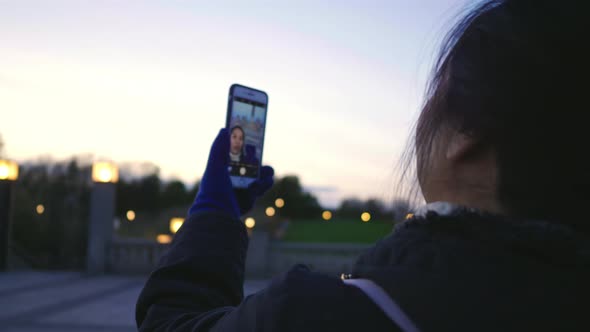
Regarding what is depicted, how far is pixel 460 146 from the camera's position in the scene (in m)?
0.82

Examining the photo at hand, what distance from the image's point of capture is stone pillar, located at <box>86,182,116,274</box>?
502 inches

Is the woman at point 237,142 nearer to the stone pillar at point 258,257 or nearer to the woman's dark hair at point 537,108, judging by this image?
the woman's dark hair at point 537,108

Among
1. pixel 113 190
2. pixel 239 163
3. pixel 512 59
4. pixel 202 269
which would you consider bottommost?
pixel 113 190

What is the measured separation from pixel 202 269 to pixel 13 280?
12659mm

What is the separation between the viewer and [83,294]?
10.0 meters

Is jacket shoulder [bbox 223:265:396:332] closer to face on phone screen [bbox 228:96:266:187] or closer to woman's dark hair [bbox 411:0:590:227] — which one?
woman's dark hair [bbox 411:0:590:227]

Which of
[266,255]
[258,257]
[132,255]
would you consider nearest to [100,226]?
[132,255]

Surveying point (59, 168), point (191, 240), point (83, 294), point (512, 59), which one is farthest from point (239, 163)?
point (59, 168)

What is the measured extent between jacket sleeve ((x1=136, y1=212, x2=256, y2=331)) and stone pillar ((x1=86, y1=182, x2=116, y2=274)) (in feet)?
41.2

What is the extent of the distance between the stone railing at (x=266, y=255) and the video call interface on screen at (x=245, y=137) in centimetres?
1044

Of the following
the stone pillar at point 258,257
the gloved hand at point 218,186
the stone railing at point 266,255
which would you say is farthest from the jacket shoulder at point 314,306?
the stone pillar at point 258,257

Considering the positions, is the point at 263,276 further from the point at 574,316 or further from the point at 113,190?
the point at 574,316

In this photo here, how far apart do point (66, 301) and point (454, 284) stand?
32.3 feet

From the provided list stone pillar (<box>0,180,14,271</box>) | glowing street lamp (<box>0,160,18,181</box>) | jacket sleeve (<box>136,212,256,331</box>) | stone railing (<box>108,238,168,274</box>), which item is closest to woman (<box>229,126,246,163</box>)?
jacket sleeve (<box>136,212,256,331</box>)
